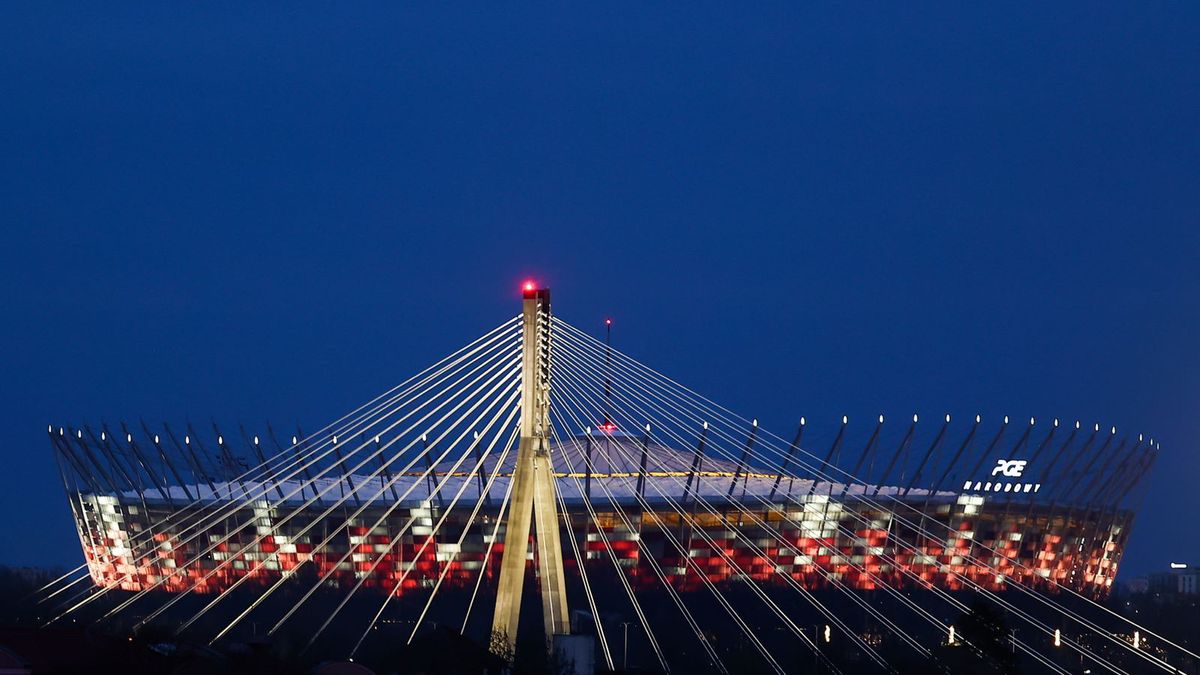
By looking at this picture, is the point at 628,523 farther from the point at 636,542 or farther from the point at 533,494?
the point at 533,494

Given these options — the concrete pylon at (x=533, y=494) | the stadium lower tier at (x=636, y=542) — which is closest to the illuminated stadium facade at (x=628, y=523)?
the stadium lower tier at (x=636, y=542)

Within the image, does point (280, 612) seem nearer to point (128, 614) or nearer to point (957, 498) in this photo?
point (128, 614)

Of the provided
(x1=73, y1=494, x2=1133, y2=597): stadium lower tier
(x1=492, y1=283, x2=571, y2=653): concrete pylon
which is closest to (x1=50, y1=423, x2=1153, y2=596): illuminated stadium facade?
(x1=73, y1=494, x2=1133, y2=597): stadium lower tier

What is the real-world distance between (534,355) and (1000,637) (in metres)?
13.5

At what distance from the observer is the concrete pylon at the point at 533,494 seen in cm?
4178

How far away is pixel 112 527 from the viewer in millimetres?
87625

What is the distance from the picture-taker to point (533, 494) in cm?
4206

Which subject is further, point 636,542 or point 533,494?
point 636,542

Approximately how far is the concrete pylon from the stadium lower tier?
35121mm

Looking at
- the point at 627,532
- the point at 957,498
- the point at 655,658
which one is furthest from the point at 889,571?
the point at 655,658

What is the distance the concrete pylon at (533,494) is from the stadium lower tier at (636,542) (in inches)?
1383

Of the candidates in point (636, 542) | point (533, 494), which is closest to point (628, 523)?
point (636, 542)

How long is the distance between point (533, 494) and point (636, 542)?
129 ft

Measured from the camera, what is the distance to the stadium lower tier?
266ft
